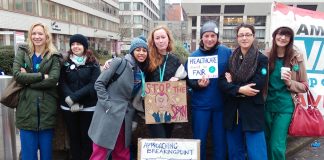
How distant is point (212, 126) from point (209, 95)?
447 millimetres

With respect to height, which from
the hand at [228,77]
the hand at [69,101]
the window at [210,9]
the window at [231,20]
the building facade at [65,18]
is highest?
the window at [210,9]

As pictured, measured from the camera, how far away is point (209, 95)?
3.92 metres

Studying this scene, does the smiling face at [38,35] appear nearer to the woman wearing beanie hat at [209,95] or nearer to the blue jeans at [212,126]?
the woman wearing beanie hat at [209,95]

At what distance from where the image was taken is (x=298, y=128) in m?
3.85

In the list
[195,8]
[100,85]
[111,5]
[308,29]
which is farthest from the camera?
[195,8]

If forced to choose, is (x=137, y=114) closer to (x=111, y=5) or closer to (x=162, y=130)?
(x=162, y=130)

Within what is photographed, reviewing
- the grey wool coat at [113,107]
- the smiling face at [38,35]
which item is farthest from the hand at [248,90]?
the smiling face at [38,35]

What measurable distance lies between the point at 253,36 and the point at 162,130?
158cm

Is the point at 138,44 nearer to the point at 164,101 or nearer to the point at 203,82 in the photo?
the point at 164,101

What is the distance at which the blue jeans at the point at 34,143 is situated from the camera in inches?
155

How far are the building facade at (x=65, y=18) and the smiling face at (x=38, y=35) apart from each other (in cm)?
1040

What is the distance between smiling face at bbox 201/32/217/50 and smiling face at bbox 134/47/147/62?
769mm

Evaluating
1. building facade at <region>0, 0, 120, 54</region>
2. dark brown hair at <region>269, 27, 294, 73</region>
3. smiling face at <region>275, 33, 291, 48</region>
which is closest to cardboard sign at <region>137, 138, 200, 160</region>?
dark brown hair at <region>269, 27, 294, 73</region>

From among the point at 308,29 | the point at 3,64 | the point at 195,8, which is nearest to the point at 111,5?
the point at 195,8
